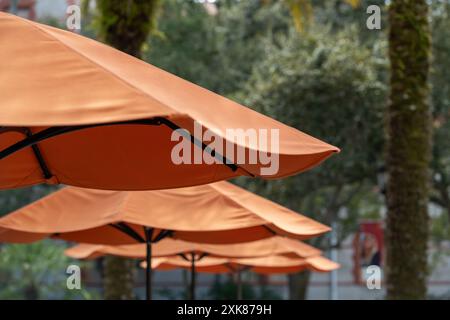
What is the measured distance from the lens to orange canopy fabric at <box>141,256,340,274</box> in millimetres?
→ 13414

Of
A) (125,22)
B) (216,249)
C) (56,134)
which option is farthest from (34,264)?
(56,134)

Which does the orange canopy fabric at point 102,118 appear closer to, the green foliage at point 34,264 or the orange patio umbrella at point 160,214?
the orange patio umbrella at point 160,214

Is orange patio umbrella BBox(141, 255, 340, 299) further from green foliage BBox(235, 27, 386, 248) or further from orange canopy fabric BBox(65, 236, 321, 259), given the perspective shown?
green foliage BBox(235, 27, 386, 248)

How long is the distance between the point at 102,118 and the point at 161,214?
3875 millimetres

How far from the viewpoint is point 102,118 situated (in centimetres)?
348

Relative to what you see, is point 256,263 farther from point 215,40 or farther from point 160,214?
point 215,40

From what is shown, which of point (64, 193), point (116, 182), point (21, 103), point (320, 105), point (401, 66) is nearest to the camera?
point (21, 103)

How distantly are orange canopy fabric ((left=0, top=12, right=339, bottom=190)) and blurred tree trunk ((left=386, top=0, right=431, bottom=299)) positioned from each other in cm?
601

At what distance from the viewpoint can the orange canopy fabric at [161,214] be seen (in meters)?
7.19

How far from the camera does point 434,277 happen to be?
39.2 metres

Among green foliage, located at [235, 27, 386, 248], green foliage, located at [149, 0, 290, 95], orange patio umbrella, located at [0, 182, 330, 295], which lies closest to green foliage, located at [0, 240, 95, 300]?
green foliage, located at [235, 27, 386, 248]
